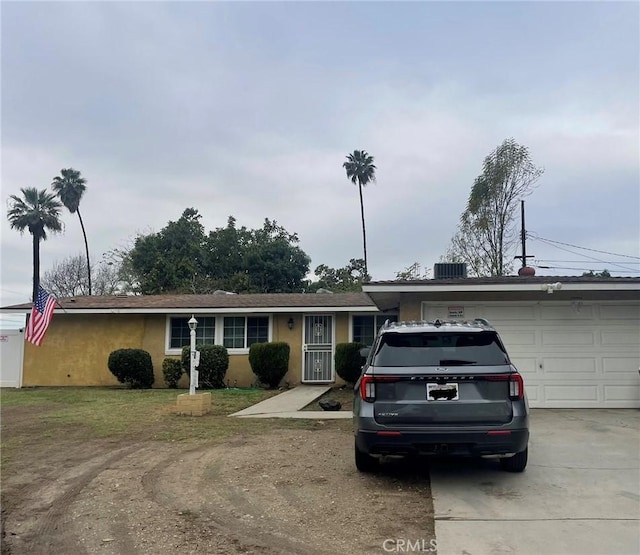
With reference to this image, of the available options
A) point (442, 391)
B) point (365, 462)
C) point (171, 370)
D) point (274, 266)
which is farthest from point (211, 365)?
point (274, 266)

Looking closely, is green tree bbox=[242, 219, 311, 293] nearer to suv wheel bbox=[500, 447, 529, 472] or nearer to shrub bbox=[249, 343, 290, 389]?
shrub bbox=[249, 343, 290, 389]

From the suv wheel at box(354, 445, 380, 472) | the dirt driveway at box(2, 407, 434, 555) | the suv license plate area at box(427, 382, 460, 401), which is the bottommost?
the dirt driveway at box(2, 407, 434, 555)

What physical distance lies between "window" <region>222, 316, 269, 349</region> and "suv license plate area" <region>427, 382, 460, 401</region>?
1290 cm

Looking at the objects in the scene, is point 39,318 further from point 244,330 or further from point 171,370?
point 244,330

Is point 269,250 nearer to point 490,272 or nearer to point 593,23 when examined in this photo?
point 490,272

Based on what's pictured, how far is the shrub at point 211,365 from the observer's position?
54.7 ft

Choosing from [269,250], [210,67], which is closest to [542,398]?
[210,67]

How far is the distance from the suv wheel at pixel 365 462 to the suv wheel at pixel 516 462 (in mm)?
1450

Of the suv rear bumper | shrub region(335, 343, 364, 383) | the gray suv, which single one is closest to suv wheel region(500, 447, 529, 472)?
the gray suv

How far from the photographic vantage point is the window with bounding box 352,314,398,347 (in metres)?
17.6

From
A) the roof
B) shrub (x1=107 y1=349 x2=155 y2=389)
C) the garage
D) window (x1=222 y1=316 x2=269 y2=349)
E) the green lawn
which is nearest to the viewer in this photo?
the green lawn

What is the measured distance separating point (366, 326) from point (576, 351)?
7619 mm

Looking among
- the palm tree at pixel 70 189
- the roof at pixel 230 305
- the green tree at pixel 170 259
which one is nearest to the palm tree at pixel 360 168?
the green tree at pixel 170 259

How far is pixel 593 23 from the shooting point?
10.5 m
